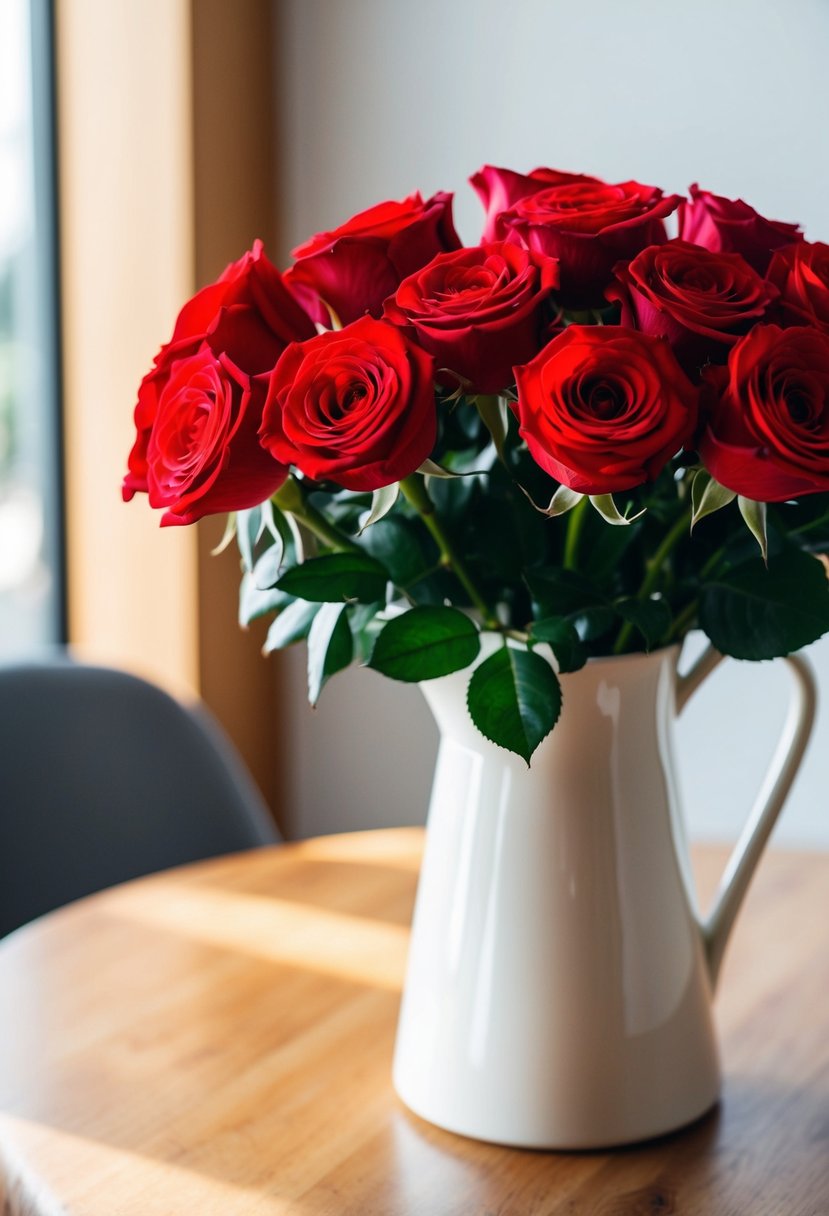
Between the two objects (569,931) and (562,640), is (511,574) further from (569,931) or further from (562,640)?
(569,931)

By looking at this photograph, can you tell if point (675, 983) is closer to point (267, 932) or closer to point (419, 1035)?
point (419, 1035)

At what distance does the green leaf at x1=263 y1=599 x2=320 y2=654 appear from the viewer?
0.66 metres

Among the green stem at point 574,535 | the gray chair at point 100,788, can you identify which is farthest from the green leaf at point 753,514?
the gray chair at point 100,788

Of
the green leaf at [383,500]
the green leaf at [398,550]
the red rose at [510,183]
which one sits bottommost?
the green leaf at [398,550]

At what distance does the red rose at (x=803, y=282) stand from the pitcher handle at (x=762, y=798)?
214mm

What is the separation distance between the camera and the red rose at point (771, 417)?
495 mm

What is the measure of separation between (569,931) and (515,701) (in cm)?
14

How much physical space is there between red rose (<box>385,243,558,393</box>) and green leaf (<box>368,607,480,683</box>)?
0.11 m

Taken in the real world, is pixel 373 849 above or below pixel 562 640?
below

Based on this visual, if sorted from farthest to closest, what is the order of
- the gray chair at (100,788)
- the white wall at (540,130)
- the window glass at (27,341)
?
the window glass at (27,341)
the white wall at (540,130)
the gray chair at (100,788)

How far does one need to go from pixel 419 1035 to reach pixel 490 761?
15 cm

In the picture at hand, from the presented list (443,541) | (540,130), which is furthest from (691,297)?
(540,130)

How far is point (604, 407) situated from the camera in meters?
0.51

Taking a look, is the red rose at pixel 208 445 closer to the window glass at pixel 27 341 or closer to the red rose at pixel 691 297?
the red rose at pixel 691 297
